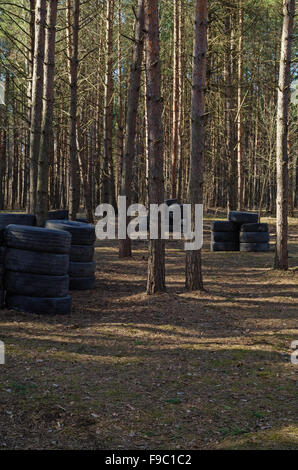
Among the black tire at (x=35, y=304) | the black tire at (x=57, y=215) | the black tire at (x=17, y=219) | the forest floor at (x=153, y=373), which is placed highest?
the black tire at (x=57, y=215)

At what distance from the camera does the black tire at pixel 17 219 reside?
36.3 ft

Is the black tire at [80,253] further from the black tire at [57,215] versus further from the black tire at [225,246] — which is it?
the black tire at [225,246]

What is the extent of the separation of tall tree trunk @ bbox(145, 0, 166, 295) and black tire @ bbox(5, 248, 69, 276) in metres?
2.22

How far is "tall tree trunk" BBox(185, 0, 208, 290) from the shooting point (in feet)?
33.9

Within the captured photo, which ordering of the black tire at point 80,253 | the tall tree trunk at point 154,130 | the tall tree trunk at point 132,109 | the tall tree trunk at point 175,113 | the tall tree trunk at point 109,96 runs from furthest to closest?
the tall tree trunk at point 175,113, the tall tree trunk at point 109,96, the tall tree trunk at point 132,109, the black tire at point 80,253, the tall tree trunk at point 154,130

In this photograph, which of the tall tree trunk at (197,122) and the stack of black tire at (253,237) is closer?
the tall tree trunk at (197,122)

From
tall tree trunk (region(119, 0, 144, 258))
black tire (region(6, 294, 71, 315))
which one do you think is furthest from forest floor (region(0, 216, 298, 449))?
tall tree trunk (region(119, 0, 144, 258))

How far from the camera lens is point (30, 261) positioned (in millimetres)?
8359

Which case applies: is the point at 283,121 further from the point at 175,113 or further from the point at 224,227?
the point at 175,113

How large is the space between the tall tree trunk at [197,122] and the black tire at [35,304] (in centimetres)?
311

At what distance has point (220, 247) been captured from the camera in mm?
17250

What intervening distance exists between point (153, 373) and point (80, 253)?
182 inches

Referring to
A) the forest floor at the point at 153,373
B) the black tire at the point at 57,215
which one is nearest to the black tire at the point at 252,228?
the black tire at the point at 57,215

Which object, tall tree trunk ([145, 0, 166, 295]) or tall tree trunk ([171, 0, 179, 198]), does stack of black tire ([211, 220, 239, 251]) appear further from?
tall tree trunk ([145, 0, 166, 295])
